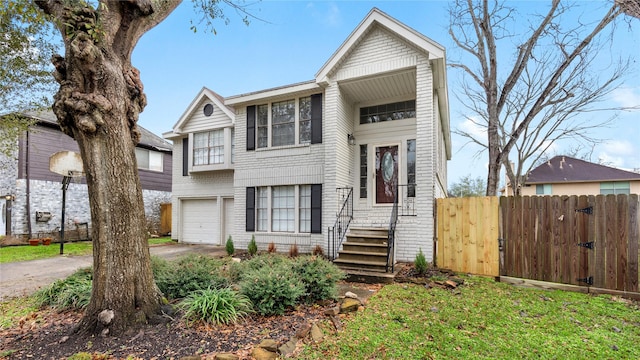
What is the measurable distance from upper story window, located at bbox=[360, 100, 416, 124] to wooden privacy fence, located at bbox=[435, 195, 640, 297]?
3.30 metres

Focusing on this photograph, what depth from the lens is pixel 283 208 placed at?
1009cm

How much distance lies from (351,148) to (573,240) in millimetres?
6143

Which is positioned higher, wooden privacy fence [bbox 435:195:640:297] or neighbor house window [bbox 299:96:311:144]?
neighbor house window [bbox 299:96:311:144]

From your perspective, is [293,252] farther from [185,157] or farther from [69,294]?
[185,157]

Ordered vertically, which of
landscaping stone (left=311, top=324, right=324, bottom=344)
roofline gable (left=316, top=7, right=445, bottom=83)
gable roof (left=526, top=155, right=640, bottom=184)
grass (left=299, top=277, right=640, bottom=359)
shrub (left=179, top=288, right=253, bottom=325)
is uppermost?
roofline gable (left=316, top=7, right=445, bottom=83)

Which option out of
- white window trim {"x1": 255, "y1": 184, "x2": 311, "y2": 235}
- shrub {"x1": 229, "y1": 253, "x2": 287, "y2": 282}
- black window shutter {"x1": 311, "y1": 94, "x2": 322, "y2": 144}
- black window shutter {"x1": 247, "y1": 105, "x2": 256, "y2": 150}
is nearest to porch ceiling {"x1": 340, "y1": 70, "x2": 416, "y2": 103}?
black window shutter {"x1": 311, "y1": 94, "x2": 322, "y2": 144}

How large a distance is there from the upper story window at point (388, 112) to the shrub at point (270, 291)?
682 centimetres

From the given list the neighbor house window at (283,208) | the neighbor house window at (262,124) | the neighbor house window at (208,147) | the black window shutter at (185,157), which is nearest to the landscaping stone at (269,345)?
the neighbor house window at (283,208)

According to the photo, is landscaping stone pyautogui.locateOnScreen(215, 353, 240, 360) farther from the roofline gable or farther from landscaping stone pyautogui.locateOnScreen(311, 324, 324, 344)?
the roofline gable

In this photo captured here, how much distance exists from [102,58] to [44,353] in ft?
11.7

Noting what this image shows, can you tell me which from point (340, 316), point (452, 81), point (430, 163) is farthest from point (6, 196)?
point (452, 81)

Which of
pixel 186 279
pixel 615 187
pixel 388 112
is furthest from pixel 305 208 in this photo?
pixel 615 187

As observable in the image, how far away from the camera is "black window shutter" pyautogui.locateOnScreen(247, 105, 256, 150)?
10.6 meters

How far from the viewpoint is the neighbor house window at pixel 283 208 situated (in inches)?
392
